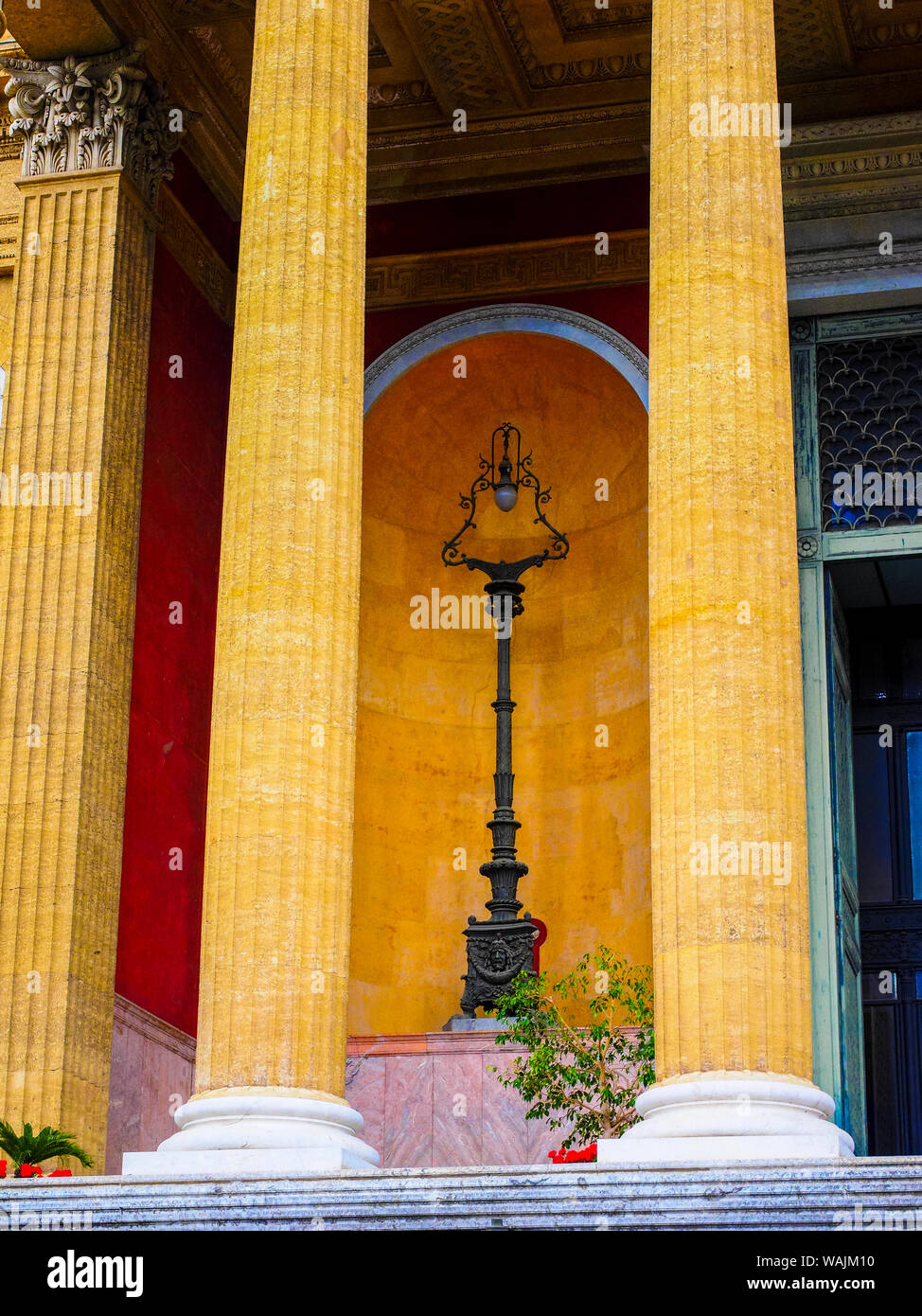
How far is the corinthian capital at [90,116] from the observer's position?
22.4 metres

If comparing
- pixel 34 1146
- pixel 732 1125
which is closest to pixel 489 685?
pixel 34 1146

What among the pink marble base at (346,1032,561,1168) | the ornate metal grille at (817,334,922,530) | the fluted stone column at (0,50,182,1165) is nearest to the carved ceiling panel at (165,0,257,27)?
the fluted stone column at (0,50,182,1165)

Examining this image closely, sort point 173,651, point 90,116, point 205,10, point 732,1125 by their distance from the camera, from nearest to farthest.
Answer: point 732,1125 → point 90,116 → point 205,10 → point 173,651

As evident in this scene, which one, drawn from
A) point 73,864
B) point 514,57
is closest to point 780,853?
point 73,864

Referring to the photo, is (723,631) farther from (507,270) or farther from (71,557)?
(507,270)

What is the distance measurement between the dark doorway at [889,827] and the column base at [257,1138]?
374 inches

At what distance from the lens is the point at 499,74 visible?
24797 millimetres

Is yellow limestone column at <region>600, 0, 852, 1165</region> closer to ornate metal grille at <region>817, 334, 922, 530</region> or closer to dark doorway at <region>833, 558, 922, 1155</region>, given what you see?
ornate metal grille at <region>817, 334, 922, 530</region>

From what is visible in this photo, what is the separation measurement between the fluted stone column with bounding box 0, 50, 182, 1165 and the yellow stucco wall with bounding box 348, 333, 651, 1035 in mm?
4445

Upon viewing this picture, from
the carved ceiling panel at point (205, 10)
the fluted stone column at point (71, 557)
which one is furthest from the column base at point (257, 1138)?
the carved ceiling panel at point (205, 10)

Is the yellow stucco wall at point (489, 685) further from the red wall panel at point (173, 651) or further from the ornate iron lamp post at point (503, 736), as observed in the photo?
the red wall panel at point (173, 651)

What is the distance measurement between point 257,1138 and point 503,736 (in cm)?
895

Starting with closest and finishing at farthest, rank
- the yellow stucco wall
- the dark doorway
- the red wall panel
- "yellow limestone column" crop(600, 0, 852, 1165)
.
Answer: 1. "yellow limestone column" crop(600, 0, 852, 1165)
2. the red wall panel
3. the dark doorway
4. the yellow stucco wall

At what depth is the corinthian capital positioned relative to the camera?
2244cm
